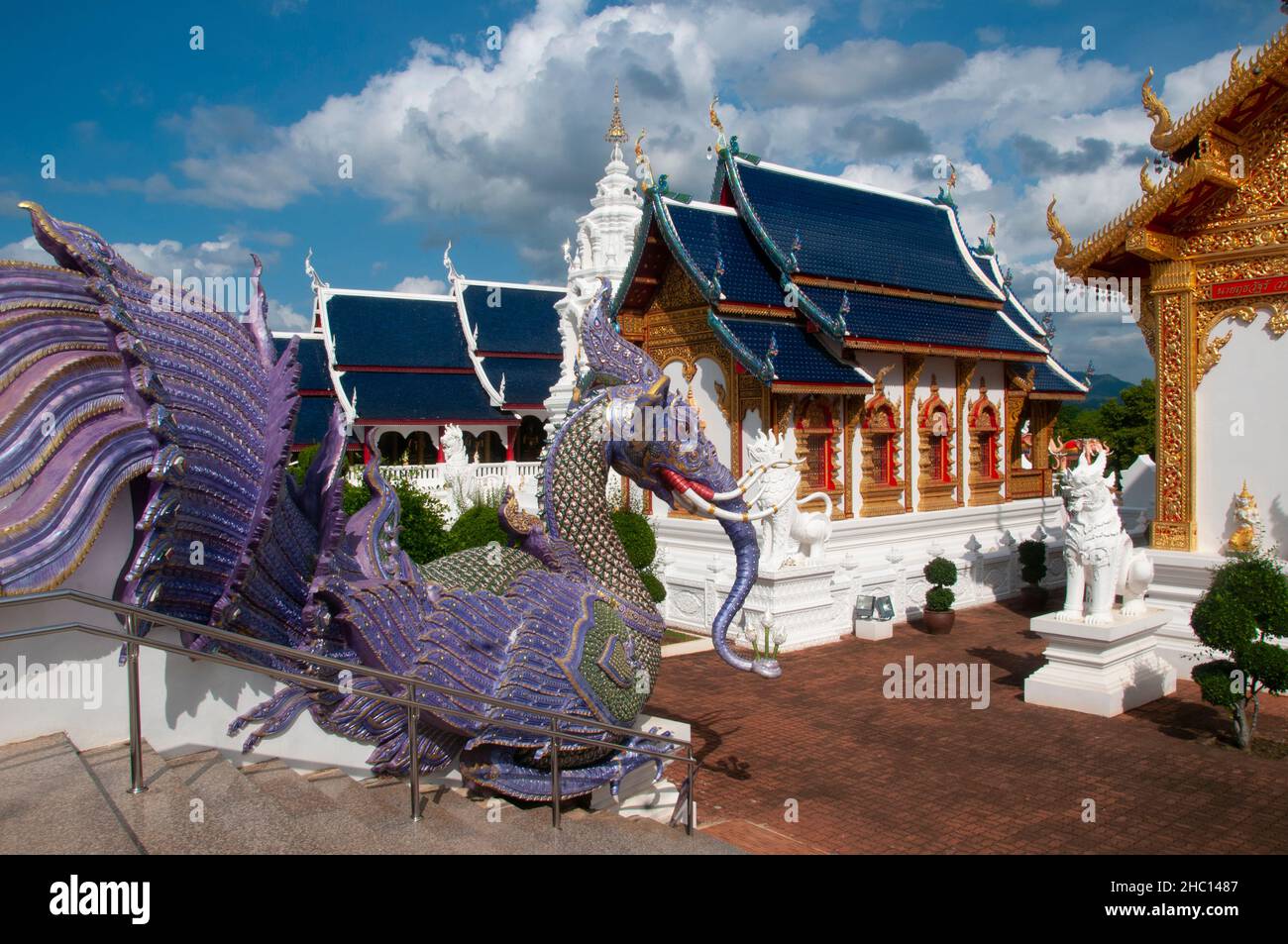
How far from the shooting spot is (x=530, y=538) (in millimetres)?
5953

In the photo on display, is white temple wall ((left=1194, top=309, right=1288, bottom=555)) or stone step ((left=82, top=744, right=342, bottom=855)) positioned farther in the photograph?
white temple wall ((left=1194, top=309, right=1288, bottom=555))

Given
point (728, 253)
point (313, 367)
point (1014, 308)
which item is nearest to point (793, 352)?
point (728, 253)

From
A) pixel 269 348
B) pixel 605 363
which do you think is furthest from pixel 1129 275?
Answer: pixel 269 348

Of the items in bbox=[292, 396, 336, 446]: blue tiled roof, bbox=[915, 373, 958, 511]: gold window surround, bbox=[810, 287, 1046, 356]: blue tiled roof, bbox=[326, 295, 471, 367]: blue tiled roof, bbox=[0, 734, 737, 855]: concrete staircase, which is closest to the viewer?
bbox=[0, 734, 737, 855]: concrete staircase

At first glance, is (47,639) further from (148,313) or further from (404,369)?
(404,369)

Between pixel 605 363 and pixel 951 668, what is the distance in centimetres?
690

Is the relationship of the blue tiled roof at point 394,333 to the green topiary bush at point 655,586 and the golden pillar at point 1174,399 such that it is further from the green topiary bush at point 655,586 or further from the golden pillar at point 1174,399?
the golden pillar at point 1174,399

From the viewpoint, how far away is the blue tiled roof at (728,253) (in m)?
15.0

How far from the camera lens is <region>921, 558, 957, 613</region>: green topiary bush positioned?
13.2 m

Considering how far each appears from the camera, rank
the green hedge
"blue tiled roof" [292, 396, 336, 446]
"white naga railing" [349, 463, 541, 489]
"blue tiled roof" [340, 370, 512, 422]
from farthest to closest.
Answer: "blue tiled roof" [340, 370, 512, 422], "blue tiled roof" [292, 396, 336, 446], "white naga railing" [349, 463, 541, 489], the green hedge

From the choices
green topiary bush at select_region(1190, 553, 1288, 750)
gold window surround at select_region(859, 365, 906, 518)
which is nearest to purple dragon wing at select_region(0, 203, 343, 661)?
green topiary bush at select_region(1190, 553, 1288, 750)

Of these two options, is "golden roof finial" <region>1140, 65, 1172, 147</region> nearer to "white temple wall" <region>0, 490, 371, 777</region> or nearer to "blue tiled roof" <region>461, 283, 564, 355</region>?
"white temple wall" <region>0, 490, 371, 777</region>

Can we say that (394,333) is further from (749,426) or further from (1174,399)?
(1174,399)

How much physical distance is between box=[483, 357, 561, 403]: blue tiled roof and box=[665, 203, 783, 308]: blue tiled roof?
40.9 feet
